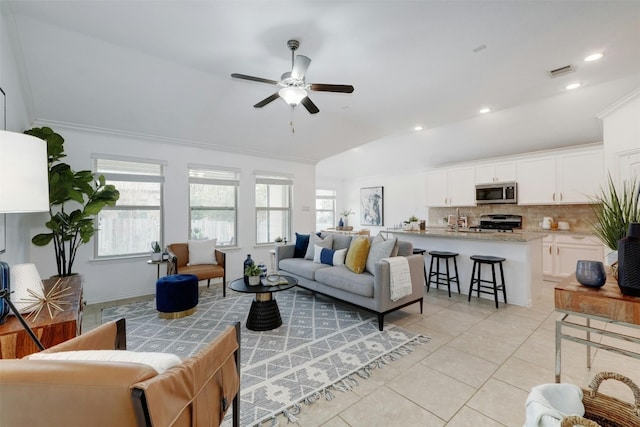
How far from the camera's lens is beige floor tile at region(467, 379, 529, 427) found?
5.71ft

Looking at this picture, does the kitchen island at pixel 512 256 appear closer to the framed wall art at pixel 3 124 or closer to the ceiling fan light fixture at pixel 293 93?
the ceiling fan light fixture at pixel 293 93

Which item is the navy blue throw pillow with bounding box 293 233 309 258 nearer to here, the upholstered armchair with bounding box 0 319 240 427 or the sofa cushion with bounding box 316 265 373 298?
the sofa cushion with bounding box 316 265 373 298

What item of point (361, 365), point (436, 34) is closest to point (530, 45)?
point (436, 34)

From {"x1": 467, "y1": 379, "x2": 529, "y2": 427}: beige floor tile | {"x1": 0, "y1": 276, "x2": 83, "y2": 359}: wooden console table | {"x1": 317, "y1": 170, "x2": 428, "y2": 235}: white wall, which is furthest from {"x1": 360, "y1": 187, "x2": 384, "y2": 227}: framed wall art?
{"x1": 0, "y1": 276, "x2": 83, "y2": 359}: wooden console table

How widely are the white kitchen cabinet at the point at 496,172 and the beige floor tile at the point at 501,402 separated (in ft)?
16.3

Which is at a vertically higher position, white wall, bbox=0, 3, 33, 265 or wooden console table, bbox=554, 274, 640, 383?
white wall, bbox=0, 3, 33, 265

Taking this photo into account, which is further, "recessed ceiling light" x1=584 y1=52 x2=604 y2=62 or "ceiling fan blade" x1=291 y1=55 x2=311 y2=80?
"recessed ceiling light" x1=584 y1=52 x2=604 y2=62

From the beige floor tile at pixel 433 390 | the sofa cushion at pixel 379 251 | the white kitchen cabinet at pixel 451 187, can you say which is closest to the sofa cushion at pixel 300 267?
the sofa cushion at pixel 379 251

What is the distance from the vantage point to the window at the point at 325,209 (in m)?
9.48

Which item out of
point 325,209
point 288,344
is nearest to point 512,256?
point 288,344

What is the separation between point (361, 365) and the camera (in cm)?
233

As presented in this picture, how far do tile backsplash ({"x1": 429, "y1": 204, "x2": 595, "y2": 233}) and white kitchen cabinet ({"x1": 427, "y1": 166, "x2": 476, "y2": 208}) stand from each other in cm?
38

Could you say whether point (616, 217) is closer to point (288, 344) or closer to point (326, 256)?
point (288, 344)

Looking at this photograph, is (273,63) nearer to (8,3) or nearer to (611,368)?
(8,3)
